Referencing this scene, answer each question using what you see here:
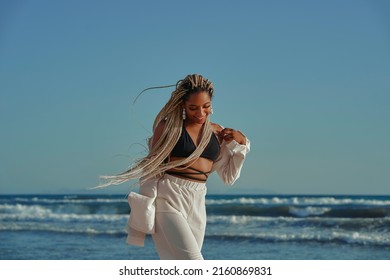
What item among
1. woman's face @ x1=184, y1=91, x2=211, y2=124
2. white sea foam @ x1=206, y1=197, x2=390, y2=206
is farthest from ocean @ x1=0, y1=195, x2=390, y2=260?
woman's face @ x1=184, y1=91, x2=211, y2=124

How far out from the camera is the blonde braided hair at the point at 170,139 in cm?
561

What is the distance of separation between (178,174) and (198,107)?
524 mm

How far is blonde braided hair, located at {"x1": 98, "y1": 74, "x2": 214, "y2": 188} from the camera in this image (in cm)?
561

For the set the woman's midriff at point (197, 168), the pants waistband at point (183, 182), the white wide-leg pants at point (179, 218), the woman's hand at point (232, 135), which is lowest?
the white wide-leg pants at point (179, 218)

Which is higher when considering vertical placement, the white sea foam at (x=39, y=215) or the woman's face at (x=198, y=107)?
the white sea foam at (x=39, y=215)

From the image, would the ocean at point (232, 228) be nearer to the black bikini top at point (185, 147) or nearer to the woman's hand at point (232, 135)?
the woman's hand at point (232, 135)

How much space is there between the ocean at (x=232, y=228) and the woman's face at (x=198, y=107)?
4342 mm

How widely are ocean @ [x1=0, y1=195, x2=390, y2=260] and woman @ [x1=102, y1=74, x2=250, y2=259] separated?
13.9ft

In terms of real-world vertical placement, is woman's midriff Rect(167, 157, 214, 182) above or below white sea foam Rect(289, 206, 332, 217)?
below

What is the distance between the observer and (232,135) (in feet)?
19.4

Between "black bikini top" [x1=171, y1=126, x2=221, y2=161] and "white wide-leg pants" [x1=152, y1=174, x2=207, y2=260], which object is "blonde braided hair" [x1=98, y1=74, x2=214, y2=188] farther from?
"white wide-leg pants" [x1=152, y1=174, x2=207, y2=260]

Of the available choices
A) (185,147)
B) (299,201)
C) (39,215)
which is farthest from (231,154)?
(299,201)

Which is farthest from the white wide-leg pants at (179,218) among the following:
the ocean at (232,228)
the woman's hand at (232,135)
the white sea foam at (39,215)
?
the white sea foam at (39,215)
